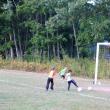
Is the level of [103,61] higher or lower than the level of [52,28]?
lower

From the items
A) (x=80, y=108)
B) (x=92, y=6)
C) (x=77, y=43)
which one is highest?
(x=92, y=6)

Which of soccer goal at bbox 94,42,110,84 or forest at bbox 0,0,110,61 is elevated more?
forest at bbox 0,0,110,61

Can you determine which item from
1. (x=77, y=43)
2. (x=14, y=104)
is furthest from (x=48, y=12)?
(x=14, y=104)

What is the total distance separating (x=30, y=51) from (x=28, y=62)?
3801 millimetres

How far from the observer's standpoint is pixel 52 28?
137 feet

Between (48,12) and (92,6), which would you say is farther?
(48,12)

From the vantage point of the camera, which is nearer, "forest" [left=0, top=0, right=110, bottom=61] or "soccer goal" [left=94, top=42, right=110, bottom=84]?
"soccer goal" [left=94, top=42, right=110, bottom=84]

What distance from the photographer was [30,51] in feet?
153

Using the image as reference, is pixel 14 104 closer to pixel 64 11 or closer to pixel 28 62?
pixel 64 11

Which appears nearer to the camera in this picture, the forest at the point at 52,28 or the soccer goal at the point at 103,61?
the soccer goal at the point at 103,61

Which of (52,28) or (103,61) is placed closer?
(103,61)

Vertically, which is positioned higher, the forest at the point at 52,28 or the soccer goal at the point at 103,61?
the forest at the point at 52,28

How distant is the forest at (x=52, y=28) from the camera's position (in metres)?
38.0

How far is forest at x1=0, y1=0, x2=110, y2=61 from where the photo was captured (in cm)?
3797
